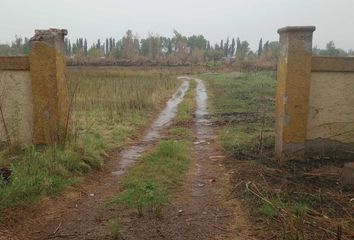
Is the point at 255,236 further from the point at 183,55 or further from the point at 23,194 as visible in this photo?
the point at 183,55

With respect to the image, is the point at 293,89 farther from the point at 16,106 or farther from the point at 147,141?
the point at 16,106

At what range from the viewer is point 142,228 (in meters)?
4.17

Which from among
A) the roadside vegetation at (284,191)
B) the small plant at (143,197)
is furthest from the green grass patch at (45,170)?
the roadside vegetation at (284,191)

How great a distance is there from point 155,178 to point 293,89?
2734mm

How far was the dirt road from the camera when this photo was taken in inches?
161

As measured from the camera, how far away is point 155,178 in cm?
579

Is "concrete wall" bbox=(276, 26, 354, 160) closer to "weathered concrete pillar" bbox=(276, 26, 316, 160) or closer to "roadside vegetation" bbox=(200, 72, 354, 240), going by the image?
"weathered concrete pillar" bbox=(276, 26, 316, 160)

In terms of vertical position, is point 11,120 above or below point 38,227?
above

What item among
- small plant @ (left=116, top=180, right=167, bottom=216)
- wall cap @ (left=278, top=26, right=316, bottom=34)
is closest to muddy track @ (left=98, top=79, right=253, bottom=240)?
small plant @ (left=116, top=180, right=167, bottom=216)

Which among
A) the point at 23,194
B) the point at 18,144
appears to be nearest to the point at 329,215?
the point at 23,194

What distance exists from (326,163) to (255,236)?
3193mm

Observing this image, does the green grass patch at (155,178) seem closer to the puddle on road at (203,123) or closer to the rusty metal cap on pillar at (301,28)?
the puddle on road at (203,123)

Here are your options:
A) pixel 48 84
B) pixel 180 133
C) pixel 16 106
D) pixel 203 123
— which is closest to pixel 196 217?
pixel 48 84

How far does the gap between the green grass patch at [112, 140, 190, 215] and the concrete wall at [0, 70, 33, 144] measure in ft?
6.67
